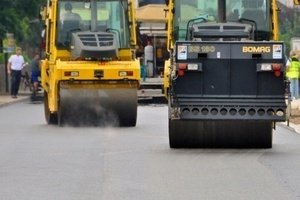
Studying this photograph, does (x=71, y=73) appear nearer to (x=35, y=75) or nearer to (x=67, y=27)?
(x=67, y=27)

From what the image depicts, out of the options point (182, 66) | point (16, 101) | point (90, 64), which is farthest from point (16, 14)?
point (182, 66)

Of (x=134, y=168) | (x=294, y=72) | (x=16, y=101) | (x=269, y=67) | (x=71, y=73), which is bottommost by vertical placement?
(x=16, y=101)

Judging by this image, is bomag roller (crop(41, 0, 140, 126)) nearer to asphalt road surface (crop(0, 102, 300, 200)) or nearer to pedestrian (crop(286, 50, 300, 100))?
asphalt road surface (crop(0, 102, 300, 200))

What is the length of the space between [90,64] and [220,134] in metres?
6.84

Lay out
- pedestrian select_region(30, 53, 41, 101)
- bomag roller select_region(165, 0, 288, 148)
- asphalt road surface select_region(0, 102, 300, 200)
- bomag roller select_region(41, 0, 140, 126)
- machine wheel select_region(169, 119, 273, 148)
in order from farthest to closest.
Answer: pedestrian select_region(30, 53, 41, 101) < bomag roller select_region(41, 0, 140, 126) < machine wheel select_region(169, 119, 273, 148) < bomag roller select_region(165, 0, 288, 148) < asphalt road surface select_region(0, 102, 300, 200)

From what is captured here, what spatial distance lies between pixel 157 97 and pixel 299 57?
223 inches

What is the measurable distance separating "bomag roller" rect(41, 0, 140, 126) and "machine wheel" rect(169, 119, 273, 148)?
6.05 m

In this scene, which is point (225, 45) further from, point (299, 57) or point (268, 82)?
point (299, 57)

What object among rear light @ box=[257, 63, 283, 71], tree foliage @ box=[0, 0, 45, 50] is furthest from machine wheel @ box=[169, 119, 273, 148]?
tree foliage @ box=[0, 0, 45, 50]

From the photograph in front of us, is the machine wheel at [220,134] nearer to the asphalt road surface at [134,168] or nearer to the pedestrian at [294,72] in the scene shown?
the asphalt road surface at [134,168]

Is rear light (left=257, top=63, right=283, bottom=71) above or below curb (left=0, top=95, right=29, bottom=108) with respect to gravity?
above

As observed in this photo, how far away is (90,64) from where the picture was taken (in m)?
25.3

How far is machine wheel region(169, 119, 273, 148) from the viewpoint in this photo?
18.9 m

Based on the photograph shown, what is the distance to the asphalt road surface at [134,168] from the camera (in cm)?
1328
